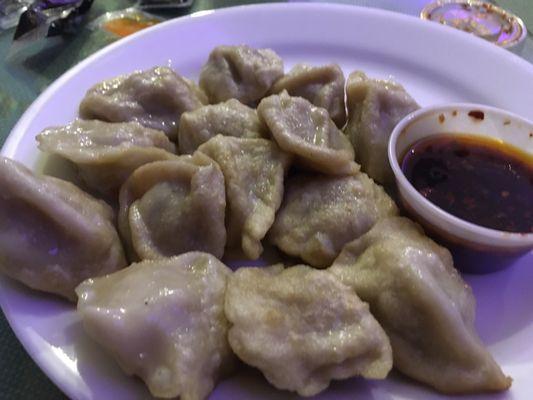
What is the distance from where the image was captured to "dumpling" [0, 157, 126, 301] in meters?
1.77

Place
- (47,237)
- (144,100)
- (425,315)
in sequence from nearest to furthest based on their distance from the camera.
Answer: (425,315) < (47,237) < (144,100)

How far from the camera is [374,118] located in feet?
7.54

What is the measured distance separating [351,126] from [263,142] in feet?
1.50

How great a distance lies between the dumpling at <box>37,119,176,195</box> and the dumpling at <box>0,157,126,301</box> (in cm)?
18

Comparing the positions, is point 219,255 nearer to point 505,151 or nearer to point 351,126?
point 351,126

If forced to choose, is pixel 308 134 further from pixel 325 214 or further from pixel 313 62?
pixel 313 62

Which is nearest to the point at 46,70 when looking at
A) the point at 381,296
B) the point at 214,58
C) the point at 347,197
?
the point at 214,58

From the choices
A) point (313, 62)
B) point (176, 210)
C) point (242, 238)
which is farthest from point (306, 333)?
point (313, 62)

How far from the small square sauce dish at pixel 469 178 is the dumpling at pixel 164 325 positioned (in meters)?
0.81

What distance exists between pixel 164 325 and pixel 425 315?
75 centimetres

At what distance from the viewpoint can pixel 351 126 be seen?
7.87ft

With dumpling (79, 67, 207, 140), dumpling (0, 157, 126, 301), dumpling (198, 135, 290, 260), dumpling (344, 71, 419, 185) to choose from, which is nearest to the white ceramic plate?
dumpling (0, 157, 126, 301)

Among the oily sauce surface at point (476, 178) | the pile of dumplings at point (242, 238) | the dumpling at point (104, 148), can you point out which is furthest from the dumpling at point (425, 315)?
the dumpling at point (104, 148)

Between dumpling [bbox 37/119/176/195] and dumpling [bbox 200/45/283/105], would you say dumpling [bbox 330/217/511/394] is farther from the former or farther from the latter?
dumpling [bbox 200/45/283/105]
